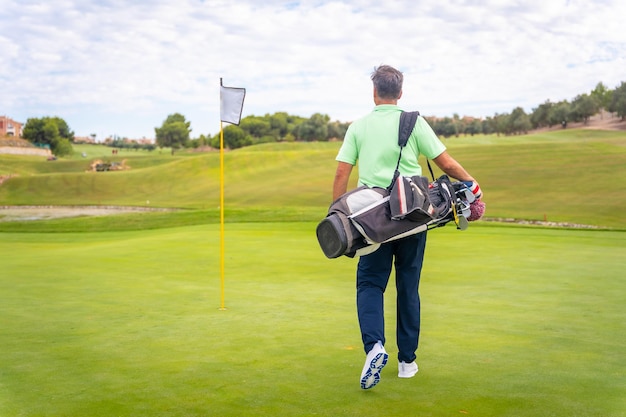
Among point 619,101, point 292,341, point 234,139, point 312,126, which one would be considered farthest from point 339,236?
point 234,139

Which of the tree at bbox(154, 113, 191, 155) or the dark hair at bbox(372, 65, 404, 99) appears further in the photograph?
the tree at bbox(154, 113, 191, 155)

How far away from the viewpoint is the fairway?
456 cm

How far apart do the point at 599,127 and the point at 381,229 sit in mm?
76152

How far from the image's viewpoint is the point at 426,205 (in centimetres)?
486

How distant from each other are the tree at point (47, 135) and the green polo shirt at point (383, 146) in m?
110

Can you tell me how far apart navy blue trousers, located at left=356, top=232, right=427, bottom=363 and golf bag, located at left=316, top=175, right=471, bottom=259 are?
231 mm

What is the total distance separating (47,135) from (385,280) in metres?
116

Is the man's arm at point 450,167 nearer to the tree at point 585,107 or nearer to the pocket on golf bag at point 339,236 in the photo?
the pocket on golf bag at point 339,236

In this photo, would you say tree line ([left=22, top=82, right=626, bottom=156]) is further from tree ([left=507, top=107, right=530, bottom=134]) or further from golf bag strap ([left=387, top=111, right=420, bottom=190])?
golf bag strap ([left=387, top=111, right=420, bottom=190])

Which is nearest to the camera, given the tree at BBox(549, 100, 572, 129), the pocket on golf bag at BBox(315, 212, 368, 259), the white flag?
the pocket on golf bag at BBox(315, 212, 368, 259)

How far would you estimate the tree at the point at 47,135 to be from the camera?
109625 mm

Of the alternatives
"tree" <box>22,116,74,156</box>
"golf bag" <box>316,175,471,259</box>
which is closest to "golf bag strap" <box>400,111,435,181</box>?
"golf bag" <box>316,175,471,259</box>

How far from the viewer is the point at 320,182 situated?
54.2 metres

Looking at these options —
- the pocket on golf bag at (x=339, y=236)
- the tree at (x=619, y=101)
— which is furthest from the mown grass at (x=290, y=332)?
the tree at (x=619, y=101)
